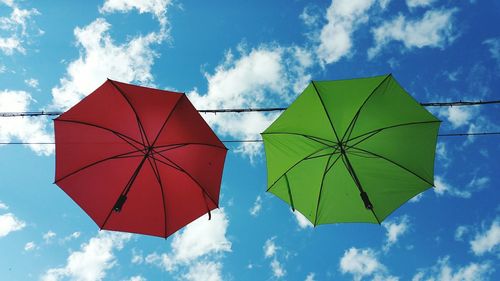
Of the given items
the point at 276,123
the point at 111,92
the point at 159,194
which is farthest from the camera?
the point at 159,194

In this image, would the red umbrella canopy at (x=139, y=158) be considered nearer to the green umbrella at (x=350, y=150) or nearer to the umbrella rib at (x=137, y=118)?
the umbrella rib at (x=137, y=118)

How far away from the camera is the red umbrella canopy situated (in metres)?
7.54

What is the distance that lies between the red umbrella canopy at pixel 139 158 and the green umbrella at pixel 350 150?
156 centimetres

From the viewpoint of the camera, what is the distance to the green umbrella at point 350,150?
7445 millimetres

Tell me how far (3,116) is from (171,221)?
399 cm

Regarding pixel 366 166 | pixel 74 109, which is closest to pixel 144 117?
pixel 74 109

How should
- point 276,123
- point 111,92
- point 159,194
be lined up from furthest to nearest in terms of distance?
point 159,194 → point 276,123 → point 111,92

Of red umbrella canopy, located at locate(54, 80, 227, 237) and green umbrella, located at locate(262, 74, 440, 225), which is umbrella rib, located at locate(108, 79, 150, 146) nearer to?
red umbrella canopy, located at locate(54, 80, 227, 237)

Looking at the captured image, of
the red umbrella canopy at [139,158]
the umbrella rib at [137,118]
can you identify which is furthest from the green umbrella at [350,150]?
the umbrella rib at [137,118]

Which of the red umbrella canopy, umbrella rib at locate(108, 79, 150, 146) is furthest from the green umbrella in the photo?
umbrella rib at locate(108, 79, 150, 146)

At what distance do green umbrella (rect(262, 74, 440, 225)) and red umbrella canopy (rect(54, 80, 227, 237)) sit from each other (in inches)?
61.3

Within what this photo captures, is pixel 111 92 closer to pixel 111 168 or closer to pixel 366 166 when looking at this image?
pixel 111 168

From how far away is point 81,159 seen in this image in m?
8.02

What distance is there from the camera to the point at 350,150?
8.17 metres
